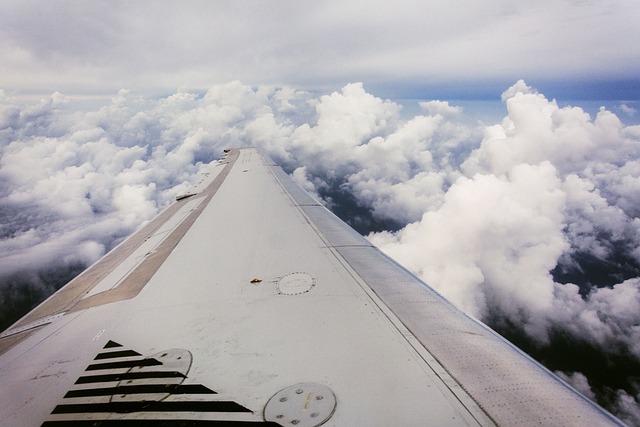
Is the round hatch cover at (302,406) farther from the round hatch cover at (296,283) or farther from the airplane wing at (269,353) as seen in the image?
the round hatch cover at (296,283)

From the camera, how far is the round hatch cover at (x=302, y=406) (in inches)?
77.9

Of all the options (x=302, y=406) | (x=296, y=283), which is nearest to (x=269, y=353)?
(x=302, y=406)

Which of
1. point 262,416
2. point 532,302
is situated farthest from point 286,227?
point 532,302

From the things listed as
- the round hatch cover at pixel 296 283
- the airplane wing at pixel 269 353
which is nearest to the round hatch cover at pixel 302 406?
the airplane wing at pixel 269 353

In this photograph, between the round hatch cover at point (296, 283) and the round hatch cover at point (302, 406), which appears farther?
the round hatch cover at point (296, 283)

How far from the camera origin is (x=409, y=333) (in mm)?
2889

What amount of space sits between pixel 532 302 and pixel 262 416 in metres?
201

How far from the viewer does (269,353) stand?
9.04 ft

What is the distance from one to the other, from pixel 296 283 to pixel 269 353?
133 centimetres

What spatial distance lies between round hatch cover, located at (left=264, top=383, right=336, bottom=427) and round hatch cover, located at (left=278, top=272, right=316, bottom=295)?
61.6 inches

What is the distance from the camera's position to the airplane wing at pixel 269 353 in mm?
2072

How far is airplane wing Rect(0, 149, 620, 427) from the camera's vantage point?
207cm

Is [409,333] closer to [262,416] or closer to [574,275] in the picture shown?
[262,416]

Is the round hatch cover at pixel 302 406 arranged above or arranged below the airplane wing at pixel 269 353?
above
